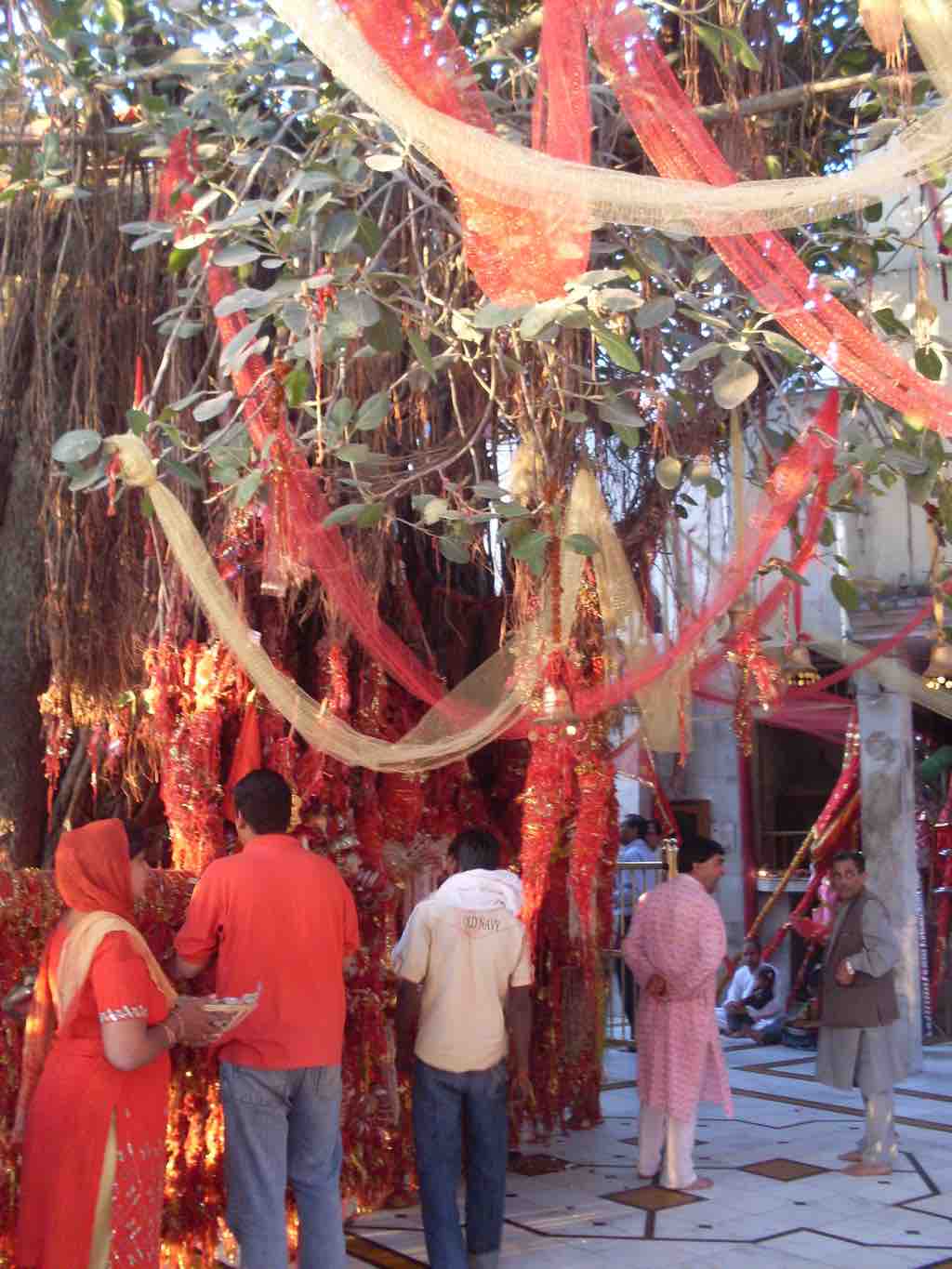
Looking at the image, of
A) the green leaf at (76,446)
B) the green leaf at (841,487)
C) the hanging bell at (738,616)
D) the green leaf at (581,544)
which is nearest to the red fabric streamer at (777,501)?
the green leaf at (841,487)

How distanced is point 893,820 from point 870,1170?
3.38 metres

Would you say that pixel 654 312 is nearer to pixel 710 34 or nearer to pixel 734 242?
pixel 734 242

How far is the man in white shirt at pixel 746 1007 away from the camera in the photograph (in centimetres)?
961

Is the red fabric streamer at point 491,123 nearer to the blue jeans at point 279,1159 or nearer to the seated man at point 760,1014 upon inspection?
the blue jeans at point 279,1159

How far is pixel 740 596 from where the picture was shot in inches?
179

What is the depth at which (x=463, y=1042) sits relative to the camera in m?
4.07

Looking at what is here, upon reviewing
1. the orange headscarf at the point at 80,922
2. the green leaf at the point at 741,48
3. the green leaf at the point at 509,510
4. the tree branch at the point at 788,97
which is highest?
the tree branch at the point at 788,97

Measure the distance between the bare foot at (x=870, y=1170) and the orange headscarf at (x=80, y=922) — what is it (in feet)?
11.3

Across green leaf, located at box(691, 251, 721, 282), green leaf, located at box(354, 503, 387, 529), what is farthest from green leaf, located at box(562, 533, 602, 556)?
green leaf, located at box(691, 251, 721, 282)

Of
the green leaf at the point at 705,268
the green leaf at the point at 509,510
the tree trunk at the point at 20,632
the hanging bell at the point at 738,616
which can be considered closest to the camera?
the green leaf at the point at 705,268

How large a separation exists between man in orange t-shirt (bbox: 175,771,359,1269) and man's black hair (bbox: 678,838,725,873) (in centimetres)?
215

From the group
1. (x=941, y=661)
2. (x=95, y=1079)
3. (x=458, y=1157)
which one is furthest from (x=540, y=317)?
(x=941, y=661)

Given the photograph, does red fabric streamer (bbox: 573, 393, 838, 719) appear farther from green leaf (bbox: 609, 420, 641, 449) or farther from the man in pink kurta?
the man in pink kurta

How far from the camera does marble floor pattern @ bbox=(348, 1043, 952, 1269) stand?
4.48 meters
